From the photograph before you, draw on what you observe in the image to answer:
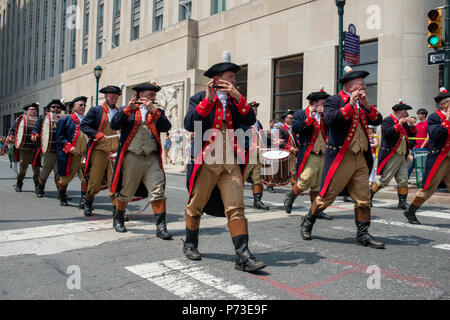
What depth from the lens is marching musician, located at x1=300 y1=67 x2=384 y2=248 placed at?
488 centimetres

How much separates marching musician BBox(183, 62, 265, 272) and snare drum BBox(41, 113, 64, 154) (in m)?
5.37

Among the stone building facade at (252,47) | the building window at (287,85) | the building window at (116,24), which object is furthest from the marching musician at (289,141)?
the building window at (116,24)

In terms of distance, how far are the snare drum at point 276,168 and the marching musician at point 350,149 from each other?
3026 millimetres

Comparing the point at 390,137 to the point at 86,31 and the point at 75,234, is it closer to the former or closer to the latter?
the point at 75,234

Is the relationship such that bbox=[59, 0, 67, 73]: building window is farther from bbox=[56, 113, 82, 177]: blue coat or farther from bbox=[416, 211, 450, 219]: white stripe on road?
bbox=[416, 211, 450, 219]: white stripe on road

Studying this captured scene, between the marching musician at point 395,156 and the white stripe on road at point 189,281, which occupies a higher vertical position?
the marching musician at point 395,156

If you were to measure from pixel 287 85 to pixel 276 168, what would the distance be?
11606mm

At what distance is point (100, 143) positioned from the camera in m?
6.60

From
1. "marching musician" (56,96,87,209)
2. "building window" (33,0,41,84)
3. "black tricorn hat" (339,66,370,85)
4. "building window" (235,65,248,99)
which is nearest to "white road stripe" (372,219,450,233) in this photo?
"black tricorn hat" (339,66,370,85)

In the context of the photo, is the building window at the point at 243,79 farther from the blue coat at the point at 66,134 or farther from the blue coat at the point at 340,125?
the blue coat at the point at 340,125

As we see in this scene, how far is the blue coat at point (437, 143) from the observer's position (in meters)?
6.10

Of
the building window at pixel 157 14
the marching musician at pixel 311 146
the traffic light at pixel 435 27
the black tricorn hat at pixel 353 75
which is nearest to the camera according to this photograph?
the black tricorn hat at pixel 353 75

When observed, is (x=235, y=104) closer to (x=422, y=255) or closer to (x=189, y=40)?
(x=422, y=255)
